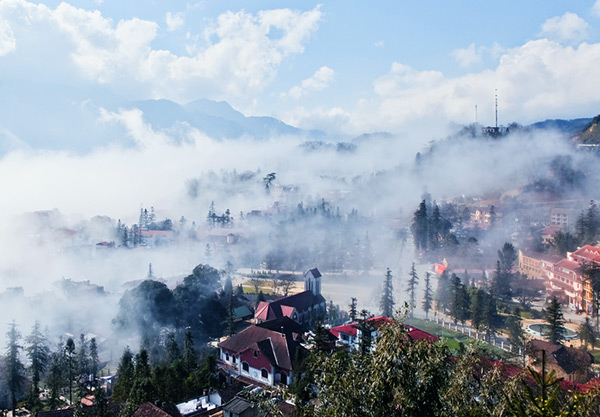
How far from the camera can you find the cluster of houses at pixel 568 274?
22.3 meters

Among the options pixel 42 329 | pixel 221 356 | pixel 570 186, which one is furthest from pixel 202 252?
pixel 570 186

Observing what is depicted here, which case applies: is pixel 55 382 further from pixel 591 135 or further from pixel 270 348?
Result: pixel 591 135

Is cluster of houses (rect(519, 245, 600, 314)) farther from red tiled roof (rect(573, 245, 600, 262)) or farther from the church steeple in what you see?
the church steeple

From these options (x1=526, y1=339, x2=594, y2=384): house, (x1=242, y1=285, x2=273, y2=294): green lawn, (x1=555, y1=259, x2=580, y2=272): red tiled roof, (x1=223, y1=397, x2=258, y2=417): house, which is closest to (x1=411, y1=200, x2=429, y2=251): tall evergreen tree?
(x1=555, y1=259, x2=580, y2=272): red tiled roof

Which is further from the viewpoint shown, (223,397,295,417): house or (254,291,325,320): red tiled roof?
(254,291,325,320): red tiled roof

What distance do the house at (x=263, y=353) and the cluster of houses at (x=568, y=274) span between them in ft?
47.2

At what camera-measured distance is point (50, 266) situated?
3572 cm

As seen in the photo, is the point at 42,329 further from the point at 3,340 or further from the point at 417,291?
the point at 417,291

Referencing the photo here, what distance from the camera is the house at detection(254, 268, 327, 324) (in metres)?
19.8

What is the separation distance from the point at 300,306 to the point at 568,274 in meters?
14.0

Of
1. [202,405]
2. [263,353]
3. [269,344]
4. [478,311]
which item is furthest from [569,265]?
[202,405]

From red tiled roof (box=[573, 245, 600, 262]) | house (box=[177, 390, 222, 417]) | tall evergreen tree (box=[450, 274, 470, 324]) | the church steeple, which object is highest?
red tiled roof (box=[573, 245, 600, 262])

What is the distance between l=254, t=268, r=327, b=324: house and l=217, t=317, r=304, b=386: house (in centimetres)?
313

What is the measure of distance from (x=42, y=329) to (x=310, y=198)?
138 ft
